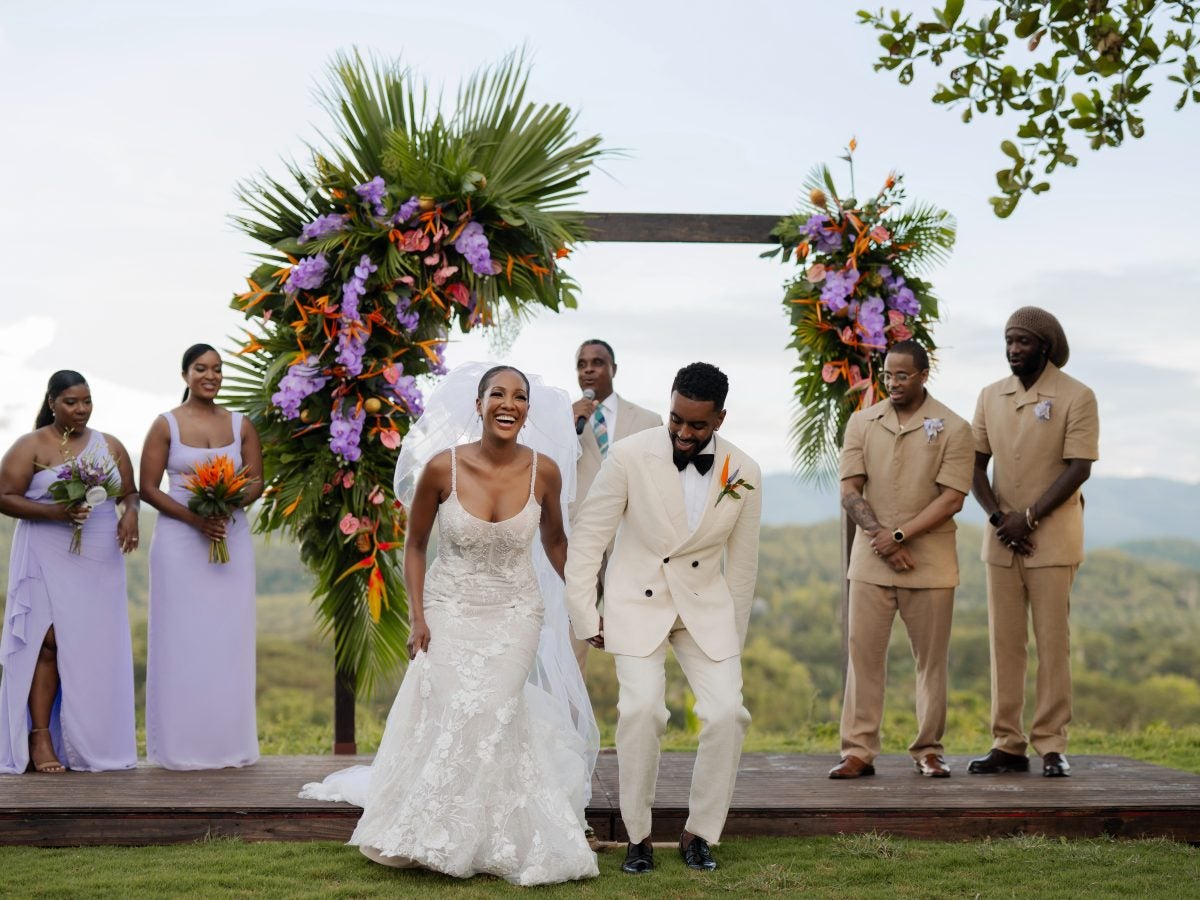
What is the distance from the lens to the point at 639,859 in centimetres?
604

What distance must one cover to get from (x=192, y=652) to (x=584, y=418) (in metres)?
2.72

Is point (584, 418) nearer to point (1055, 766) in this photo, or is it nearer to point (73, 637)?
point (73, 637)

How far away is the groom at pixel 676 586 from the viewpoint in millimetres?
5949

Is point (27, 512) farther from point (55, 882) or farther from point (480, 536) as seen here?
point (480, 536)

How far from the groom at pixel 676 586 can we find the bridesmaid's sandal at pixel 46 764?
355 cm

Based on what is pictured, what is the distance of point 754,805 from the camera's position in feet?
22.5

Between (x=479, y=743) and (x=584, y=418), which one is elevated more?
(x=584, y=418)

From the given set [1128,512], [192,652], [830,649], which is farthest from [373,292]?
[1128,512]

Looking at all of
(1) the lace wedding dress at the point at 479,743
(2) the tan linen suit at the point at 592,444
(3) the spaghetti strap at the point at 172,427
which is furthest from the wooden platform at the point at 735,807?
(3) the spaghetti strap at the point at 172,427

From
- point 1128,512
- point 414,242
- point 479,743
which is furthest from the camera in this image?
point 1128,512

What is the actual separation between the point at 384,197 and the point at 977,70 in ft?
12.9

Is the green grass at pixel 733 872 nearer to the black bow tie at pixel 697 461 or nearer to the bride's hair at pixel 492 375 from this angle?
the black bow tie at pixel 697 461

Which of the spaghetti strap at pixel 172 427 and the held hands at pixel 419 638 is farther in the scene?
the spaghetti strap at pixel 172 427

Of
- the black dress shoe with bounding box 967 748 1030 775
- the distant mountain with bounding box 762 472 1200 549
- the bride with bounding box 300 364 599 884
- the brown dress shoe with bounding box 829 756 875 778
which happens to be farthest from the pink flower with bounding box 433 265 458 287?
the distant mountain with bounding box 762 472 1200 549
